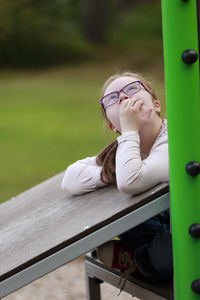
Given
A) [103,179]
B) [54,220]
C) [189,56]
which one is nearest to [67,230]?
[54,220]

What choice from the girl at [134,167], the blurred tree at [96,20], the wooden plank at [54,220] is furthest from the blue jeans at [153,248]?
the blurred tree at [96,20]

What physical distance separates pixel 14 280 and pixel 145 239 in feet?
2.37

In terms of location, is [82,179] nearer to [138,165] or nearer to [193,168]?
[138,165]

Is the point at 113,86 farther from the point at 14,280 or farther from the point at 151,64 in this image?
the point at 151,64

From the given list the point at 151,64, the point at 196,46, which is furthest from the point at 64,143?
the point at 151,64

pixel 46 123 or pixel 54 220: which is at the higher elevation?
pixel 46 123

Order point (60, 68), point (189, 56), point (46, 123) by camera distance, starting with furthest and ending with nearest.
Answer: point (60, 68) < point (46, 123) < point (189, 56)

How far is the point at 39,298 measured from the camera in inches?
128

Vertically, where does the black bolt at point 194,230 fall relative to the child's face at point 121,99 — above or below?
below

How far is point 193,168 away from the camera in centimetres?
171

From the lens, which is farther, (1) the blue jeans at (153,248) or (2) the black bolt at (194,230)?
(1) the blue jeans at (153,248)

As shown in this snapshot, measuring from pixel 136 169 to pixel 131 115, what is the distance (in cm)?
21

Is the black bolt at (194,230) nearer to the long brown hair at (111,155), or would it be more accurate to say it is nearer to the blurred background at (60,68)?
the long brown hair at (111,155)

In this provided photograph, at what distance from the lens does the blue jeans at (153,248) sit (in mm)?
2043
